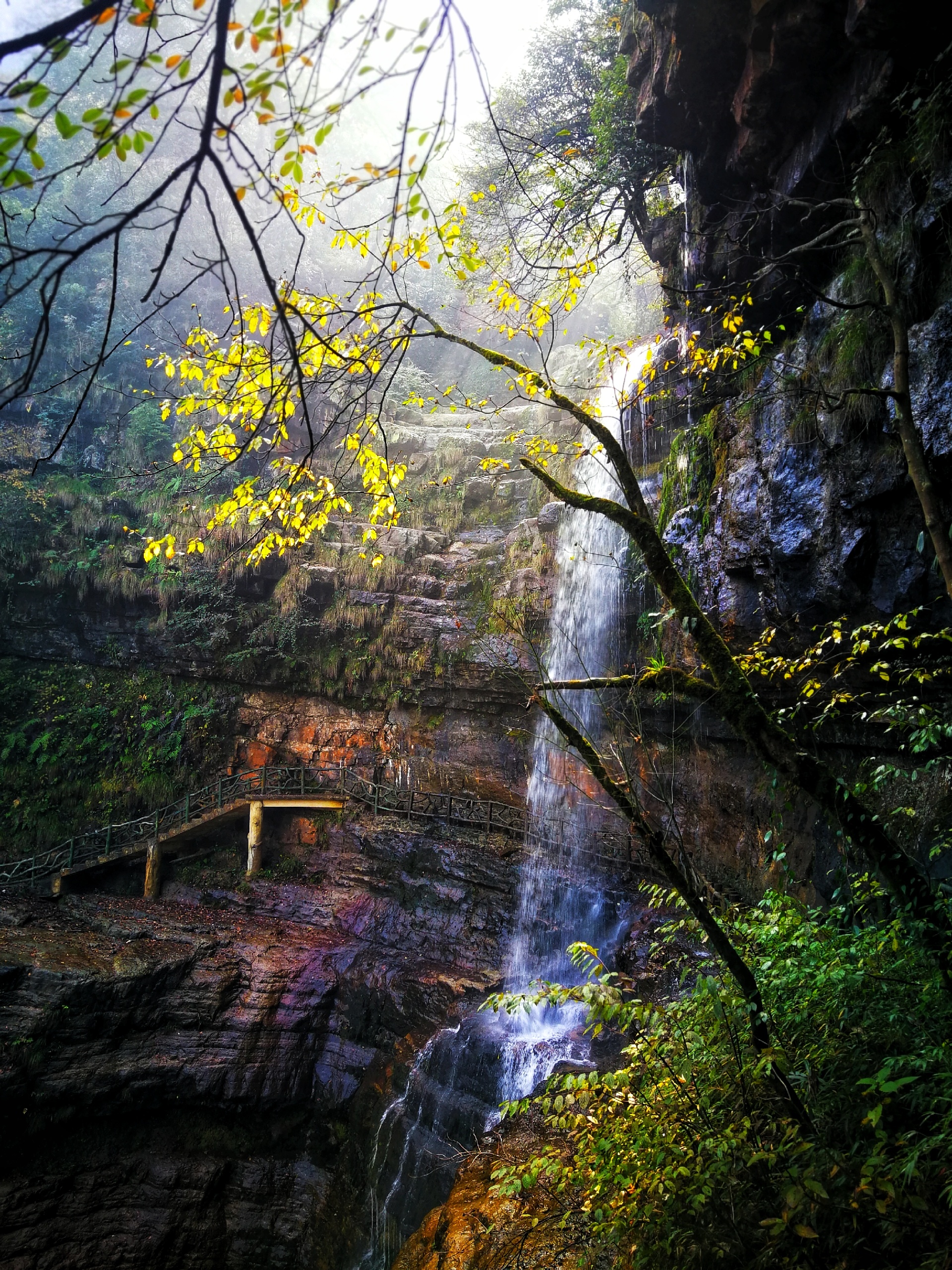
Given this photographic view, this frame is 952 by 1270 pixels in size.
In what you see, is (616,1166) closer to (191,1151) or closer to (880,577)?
(880,577)

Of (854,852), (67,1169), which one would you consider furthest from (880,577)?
(67,1169)

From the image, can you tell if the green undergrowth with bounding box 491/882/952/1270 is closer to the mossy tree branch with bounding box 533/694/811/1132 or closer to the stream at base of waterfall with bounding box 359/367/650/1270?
the mossy tree branch with bounding box 533/694/811/1132

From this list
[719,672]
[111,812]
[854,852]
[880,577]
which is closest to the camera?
[719,672]

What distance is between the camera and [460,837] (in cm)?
1231

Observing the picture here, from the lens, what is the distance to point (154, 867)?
43.1 feet

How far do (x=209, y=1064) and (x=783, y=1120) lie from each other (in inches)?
356

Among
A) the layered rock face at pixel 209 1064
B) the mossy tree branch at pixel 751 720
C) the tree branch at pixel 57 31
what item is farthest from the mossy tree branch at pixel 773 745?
the layered rock face at pixel 209 1064

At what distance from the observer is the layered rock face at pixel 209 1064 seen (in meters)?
8.28

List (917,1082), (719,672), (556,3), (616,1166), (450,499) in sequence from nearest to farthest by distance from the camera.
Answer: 1. (917,1082)
2. (616,1166)
3. (719,672)
4. (556,3)
5. (450,499)

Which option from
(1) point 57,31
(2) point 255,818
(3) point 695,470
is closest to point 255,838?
(2) point 255,818

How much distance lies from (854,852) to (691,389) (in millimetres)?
6439

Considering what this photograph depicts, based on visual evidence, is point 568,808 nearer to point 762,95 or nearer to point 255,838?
point 255,838

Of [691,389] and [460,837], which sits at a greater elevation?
[691,389]

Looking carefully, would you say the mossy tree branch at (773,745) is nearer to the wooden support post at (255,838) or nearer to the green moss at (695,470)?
the green moss at (695,470)
